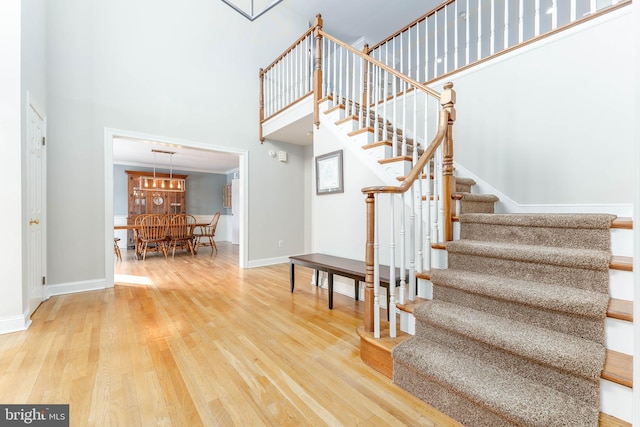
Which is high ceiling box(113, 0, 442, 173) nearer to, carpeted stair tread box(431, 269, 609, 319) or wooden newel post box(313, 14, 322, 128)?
wooden newel post box(313, 14, 322, 128)

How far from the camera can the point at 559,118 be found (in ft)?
8.35

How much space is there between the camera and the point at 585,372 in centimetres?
106

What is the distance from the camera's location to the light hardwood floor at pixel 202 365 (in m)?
1.32

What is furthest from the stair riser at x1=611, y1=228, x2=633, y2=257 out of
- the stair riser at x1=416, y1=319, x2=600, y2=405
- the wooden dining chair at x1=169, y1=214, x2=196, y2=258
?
the wooden dining chair at x1=169, y1=214, x2=196, y2=258

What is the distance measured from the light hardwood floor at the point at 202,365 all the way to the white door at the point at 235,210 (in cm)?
541

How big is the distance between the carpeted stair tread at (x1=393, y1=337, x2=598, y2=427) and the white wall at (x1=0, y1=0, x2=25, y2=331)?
299 cm

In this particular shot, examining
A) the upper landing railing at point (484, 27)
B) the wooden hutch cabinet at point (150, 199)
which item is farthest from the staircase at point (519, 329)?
the wooden hutch cabinet at point (150, 199)

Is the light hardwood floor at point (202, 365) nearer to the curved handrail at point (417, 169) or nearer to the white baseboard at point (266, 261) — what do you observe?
the curved handrail at point (417, 169)

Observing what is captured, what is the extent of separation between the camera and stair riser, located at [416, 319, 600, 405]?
1.09 meters

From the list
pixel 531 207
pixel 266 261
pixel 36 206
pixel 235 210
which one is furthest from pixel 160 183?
pixel 531 207

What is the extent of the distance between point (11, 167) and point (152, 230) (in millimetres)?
3408

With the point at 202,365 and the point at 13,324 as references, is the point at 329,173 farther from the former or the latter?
the point at 13,324

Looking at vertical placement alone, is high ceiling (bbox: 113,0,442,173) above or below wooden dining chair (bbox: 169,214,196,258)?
above

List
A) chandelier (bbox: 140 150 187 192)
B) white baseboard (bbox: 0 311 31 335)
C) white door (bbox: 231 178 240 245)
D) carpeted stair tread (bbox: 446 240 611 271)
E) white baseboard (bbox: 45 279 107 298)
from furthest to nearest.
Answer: white door (bbox: 231 178 240 245) < chandelier (bbox: 140 150 187 192) < white baseboard (bbox: 45 279 107 298) < white baseboard (bbox: 0 311 31 335) < carpeted stair tread (bbox: 446 240 611 271)
